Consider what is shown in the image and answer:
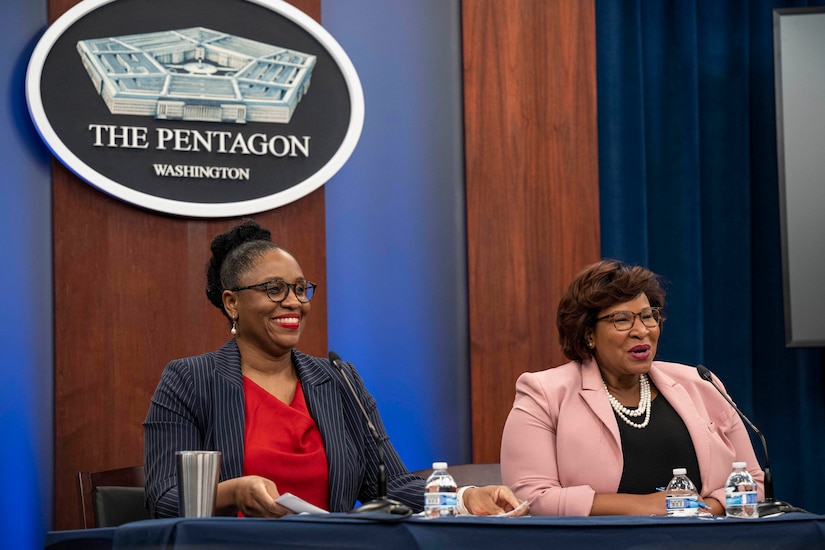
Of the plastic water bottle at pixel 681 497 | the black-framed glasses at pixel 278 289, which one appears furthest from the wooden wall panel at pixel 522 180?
the plastic water bottle at pixel 681 497

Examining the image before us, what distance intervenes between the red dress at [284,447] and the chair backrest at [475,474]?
0.58m

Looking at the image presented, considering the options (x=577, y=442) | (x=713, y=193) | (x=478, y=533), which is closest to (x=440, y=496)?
(x=478, y=533)

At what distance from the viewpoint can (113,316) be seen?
12.3ft

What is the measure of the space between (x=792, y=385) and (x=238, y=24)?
2745mm

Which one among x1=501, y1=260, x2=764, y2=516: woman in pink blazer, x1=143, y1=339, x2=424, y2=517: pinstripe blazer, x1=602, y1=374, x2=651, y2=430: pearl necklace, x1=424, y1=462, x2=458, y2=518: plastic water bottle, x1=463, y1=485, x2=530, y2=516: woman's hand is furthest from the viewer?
x1=602, y1=374, x2=651, y2=430: pearl necklace

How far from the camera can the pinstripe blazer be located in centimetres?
277

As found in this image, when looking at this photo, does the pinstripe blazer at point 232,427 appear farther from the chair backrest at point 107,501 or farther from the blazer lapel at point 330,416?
the chair backrest at point 107,501

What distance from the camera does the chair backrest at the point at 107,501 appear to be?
302cm

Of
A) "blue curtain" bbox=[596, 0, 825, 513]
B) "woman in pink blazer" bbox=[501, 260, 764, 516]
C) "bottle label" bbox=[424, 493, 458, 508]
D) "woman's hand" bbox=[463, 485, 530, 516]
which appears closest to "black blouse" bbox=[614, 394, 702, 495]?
"woman in pink blazer" bbox=[501, 260, 764, 516]

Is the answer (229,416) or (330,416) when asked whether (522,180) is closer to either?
(330,416)

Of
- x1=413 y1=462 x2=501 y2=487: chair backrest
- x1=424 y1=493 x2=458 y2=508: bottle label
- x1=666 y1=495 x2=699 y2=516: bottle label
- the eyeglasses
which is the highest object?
the eyeglasses

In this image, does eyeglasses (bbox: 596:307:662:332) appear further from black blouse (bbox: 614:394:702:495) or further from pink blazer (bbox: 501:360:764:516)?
black blouse (bbox: 614:394:702:495)

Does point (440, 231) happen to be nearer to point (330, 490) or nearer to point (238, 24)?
point (238, 24)

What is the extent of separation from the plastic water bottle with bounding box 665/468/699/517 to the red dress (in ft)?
3.05
